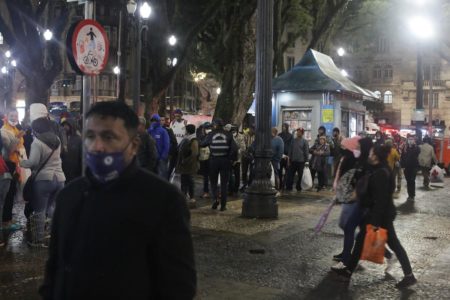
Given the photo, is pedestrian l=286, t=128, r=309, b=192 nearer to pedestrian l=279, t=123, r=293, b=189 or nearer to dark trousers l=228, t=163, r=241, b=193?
pedestrian l=279, t=123, r=293, b=189

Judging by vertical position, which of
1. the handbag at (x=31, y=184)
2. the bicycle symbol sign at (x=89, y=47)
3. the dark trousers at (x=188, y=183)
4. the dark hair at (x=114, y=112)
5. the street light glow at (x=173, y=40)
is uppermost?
the street light glow at (x=173, y=40)

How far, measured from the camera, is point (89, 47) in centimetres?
684

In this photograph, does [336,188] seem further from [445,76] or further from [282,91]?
[445,76]

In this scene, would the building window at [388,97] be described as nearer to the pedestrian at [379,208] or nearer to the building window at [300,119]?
the building window at [300,119]

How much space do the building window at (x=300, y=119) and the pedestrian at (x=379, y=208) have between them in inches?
453

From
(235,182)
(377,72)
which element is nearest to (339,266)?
(235,182)

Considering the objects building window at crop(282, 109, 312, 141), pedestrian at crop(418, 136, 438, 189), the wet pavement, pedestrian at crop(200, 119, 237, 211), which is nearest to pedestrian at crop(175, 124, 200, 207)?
pedestrian at crop(200, 119, 237, 211)

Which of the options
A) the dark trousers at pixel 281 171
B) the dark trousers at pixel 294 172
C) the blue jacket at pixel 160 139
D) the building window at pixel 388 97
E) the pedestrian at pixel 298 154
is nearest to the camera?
the blue jacket at pixel 160 139

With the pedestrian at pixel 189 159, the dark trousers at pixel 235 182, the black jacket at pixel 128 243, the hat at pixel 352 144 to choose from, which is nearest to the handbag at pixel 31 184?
the hat at pixel 352 144

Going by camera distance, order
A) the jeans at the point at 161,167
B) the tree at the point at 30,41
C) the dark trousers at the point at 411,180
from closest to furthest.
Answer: the jeans at the point at 161,167
the dark trousers at the point at 411,180
the tree at the point at 30,41

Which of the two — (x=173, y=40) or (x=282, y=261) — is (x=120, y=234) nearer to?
(x=282, y=261)

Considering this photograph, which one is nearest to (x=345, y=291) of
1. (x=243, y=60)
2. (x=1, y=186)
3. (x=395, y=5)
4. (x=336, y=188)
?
(x=336, y=188)

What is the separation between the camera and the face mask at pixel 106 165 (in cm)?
234

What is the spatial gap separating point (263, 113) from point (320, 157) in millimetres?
5228
